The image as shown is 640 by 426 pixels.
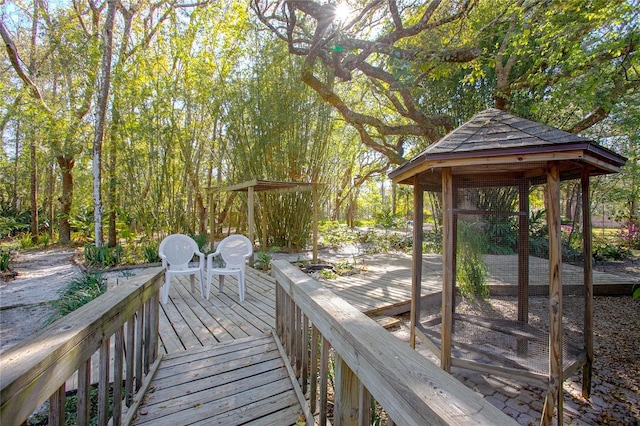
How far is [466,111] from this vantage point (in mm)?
6203

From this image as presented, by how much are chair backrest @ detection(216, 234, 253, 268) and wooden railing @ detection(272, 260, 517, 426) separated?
2.38m

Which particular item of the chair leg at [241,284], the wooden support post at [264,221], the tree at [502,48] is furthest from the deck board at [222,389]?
the wooden support post at [264,221]

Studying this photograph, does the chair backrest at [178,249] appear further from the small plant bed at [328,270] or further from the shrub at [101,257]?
the shrub at [101,257]

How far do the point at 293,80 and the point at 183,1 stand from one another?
3.28m

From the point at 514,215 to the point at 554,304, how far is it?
0.71m

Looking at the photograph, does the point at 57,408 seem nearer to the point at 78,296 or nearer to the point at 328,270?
the point at 78,296

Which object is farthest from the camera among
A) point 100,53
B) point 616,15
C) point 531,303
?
point 100,53

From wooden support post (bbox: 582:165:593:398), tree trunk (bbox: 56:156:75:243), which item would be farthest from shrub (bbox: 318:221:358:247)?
tree trunk (bbox: 56:156:75:243)

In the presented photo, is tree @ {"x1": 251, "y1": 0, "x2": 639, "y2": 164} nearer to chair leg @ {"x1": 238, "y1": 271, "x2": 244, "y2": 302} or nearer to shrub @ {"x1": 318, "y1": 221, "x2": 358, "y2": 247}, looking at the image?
chair leg @ {"x1": 238, "y1": 271, "x2": 244, "y2": 302}

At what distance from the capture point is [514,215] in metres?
2.26

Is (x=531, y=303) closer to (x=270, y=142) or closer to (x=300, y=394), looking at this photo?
(x=300, y=394)

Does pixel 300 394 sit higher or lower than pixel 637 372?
higher

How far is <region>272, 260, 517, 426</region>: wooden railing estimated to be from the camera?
0.62 m

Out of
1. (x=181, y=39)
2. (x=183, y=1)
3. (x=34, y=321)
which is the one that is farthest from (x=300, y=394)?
(x=183, y=1)
